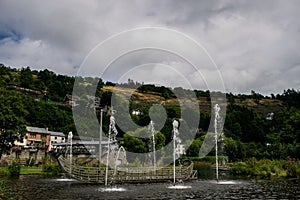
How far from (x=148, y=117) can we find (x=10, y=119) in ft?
151

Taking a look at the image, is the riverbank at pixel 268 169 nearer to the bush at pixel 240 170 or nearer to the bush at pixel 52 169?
the bush at pixel 240 170

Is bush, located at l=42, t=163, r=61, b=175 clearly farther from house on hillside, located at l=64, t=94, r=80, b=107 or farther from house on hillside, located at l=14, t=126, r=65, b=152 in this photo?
house on hillside, located at l=64, t=94, r=80, b=107

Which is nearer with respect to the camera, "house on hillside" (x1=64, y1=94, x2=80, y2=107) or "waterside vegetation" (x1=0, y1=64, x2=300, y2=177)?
"waterside vegetation" (x1=0, y1=64, x2=300, y2=177)

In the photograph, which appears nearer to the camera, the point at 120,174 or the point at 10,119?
the point at 120,174

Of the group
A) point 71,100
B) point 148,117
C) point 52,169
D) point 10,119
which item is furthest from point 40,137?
point 52,169

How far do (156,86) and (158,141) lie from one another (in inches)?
3920

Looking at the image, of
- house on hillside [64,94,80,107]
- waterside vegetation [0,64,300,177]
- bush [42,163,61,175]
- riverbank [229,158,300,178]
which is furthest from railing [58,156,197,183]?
house on hillside [64,94,80,107]

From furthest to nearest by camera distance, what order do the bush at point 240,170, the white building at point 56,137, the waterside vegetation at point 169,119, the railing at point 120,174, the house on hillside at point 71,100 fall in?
the house on hillside at point 71,100 < the white building at point 56,137 < the waterside vegetation at point 169,119 < the bush at point 240,170 < the railing at point 120,174

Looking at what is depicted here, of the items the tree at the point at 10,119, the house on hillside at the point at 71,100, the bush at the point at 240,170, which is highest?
the house on hillside at the point at 71,100

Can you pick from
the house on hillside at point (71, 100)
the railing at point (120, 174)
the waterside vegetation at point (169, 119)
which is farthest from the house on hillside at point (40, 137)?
the railing at point (120, 174)

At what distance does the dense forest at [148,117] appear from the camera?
48.5 meters

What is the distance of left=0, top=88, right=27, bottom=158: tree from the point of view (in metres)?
45.1

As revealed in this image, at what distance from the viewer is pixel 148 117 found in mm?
87250

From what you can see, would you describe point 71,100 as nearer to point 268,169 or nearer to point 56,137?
point 56,137
